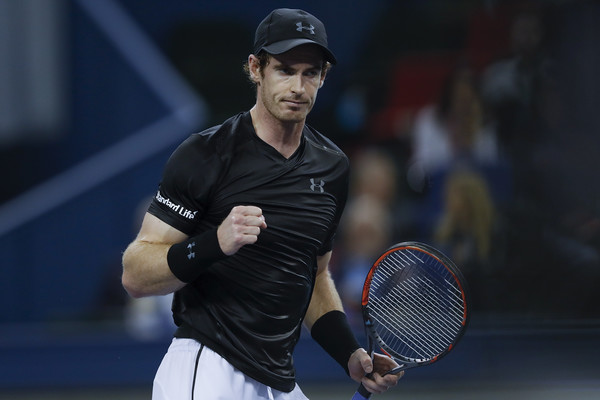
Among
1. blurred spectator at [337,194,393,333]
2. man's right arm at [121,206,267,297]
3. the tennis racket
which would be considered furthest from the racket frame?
blurred spectator at [337,194,393,333]

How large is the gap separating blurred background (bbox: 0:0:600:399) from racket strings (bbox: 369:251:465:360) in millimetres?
1956

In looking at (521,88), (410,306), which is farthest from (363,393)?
(521,88)

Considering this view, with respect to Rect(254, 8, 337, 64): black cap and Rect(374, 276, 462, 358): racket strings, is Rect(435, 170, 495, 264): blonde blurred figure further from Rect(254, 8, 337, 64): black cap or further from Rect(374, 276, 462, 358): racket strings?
Rect(254, 8, 337, 64): black cap

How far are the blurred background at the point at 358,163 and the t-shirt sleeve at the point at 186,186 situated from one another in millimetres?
2667

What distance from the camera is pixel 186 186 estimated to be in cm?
283

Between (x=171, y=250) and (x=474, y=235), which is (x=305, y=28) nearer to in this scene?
(x=171, y=250)

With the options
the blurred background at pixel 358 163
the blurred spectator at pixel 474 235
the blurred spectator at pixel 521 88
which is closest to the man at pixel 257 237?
the blurred background at pixel 358 163

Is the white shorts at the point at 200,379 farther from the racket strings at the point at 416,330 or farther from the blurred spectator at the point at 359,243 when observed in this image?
Result: the blurred spectator at the point at 359,243

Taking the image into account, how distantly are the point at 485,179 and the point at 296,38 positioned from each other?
3.07 m

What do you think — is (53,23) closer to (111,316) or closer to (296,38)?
(111,316)

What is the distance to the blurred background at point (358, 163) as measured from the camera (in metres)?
5.59

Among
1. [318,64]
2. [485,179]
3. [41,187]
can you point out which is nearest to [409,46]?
[485,179]

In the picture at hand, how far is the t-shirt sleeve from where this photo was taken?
112 inches

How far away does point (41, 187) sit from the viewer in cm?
745
